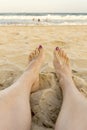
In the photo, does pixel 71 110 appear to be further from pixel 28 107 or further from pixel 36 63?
pixel 36 63

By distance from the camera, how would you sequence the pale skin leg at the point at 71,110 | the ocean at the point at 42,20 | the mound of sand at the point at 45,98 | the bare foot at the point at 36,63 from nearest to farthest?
the pale skin leg at the point at 71,110, the mound of sand at the point at 45,98, the bare foot at the point at 36,63, the ocean at the point at 42,20

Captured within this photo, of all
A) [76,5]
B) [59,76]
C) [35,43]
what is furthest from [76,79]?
[76,5]

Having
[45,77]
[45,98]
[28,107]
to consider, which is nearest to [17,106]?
[28,107]

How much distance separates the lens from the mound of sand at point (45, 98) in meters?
1.76

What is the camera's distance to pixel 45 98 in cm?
193

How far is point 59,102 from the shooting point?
76.2 inches

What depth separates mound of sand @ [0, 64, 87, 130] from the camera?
1762mm

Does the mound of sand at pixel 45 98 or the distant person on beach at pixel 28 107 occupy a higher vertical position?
the distant person on beach at pixel 28 107

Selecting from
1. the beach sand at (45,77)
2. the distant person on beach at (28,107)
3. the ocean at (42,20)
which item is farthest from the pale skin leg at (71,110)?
the ocean at (42,20)

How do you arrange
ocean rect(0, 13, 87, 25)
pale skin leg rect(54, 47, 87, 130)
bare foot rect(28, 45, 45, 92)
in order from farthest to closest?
ocean rect(0, 13, 87, 25) < bare foot rect(28, 45, 45, 92) < pale skin leg rect(54, 47, 87, 130)

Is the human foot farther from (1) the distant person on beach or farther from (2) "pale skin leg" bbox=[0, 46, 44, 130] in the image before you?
(2) "pale skin leg" bbox=[0, 46, 44, 130]

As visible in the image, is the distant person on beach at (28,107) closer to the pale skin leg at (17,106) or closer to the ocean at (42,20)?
the pale skin leg at (17,106)

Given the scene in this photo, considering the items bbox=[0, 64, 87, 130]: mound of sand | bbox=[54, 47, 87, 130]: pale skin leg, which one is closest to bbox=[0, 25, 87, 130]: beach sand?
bbox=[0, 64, 87, 130]: mound of sand

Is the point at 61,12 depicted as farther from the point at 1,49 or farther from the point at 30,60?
the point at 30,60
